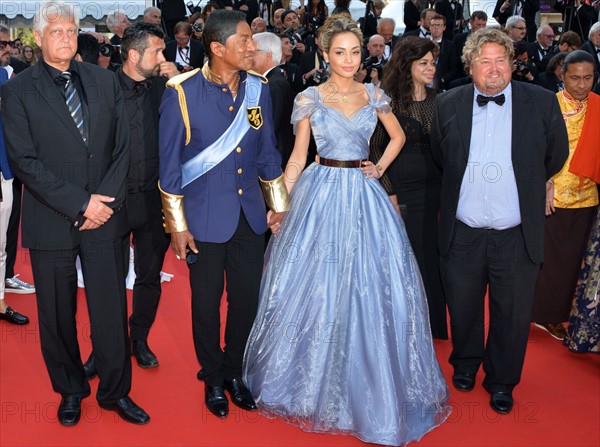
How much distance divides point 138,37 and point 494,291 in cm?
213

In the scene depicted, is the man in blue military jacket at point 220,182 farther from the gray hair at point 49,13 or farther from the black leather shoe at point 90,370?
the black leather shoe at point 90,370

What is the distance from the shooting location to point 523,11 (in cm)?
962

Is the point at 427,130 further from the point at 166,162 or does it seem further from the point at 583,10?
the point at 583,10

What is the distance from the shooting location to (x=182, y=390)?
3676mm

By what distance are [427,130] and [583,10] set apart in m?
6.17

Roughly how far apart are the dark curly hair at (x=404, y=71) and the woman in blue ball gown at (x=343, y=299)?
58 cm

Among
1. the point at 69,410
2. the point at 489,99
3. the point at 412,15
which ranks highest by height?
the point at 412,15

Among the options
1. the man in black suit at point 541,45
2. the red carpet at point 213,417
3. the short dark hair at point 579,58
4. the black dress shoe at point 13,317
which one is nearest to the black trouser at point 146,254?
the red carpet at point 213,417

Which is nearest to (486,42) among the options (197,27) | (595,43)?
(595,43)

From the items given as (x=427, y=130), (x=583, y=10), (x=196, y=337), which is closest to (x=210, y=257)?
(x=196, y=337)

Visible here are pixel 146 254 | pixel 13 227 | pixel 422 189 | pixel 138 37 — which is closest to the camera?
pixel 138 37

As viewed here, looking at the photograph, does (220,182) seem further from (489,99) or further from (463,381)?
(463,381)

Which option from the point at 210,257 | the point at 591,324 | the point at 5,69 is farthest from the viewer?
the point at 5,69

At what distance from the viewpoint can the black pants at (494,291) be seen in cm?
349
